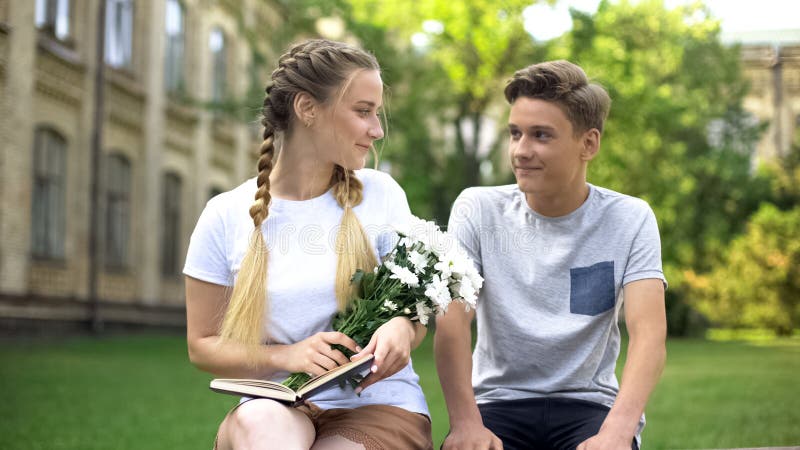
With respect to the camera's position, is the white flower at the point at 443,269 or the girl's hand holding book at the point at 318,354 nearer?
the girl's hand holding book at the point at 318,354

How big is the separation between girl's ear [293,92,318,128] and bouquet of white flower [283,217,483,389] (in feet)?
1.70

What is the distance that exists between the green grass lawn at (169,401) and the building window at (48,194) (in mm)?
2971

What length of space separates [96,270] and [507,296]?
772 inches

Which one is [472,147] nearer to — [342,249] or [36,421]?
[36,421]

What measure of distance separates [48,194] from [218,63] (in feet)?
35.8

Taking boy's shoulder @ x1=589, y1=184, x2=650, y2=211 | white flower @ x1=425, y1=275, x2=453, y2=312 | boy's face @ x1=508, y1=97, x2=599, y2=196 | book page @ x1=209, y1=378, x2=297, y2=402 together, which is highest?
boy's face @ x1=508, y1=97, x2=599, y2=196

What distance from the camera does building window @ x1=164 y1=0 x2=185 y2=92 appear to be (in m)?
26.8

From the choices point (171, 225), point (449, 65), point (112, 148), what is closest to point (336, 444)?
point (112, 148)

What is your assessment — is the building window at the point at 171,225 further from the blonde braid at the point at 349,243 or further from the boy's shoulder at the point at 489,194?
the blonde braid at the point at 349,243

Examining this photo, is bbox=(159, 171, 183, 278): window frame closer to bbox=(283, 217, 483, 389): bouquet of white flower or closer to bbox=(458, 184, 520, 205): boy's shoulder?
bbox=(458, 184, 520, 205): boy's shoulder

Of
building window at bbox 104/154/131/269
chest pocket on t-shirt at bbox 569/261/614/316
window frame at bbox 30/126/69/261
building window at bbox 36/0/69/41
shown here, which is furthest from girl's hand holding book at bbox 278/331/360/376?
building window at bbox 104/154/131/269

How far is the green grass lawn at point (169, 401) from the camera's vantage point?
8.42 m

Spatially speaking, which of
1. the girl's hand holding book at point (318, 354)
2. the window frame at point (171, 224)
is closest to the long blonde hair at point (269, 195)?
the girl's hand holding book at point (318, 354)

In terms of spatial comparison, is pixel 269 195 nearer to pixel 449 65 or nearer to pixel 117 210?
pixel 117 210
